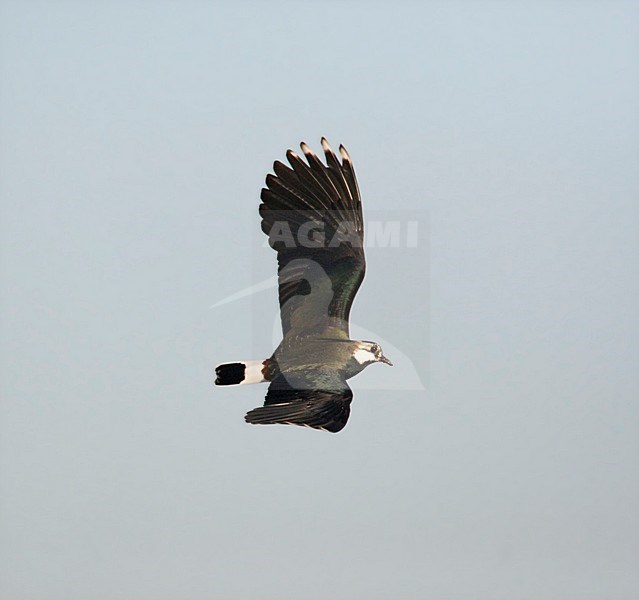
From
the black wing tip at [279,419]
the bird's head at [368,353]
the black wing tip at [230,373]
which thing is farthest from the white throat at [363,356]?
the black wing tip at [230,373]

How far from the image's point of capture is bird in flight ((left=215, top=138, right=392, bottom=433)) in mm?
2174

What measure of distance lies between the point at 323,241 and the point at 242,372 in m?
0.33

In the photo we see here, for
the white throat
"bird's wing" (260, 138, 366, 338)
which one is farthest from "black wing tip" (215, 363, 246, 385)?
the white throat

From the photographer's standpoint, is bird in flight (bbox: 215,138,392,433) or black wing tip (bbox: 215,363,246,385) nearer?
bird in flight (bbox: 215,138,392,433)

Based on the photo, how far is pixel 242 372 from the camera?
2277 millimetres

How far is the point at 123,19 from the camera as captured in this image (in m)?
2.45

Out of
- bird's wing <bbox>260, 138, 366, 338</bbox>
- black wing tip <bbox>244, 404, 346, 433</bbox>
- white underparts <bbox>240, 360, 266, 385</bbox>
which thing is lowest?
black wing tip <bbox>244, 404, 346, 433</bbox>

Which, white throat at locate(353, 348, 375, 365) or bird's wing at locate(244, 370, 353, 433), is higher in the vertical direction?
white throat at locate(353, 348, 375, 365)

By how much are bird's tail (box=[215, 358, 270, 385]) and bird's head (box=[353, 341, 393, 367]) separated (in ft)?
0.64

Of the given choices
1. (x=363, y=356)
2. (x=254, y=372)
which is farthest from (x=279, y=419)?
(x=363, y=356)

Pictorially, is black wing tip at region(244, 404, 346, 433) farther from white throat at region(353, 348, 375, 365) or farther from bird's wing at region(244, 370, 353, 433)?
white throat at region(353, 348, 375, 365)

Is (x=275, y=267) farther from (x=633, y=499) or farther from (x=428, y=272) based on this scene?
(x=633, y=499)

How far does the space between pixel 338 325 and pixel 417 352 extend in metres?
0.24

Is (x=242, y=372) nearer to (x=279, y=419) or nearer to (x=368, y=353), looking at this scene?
(x=279, y=419)
